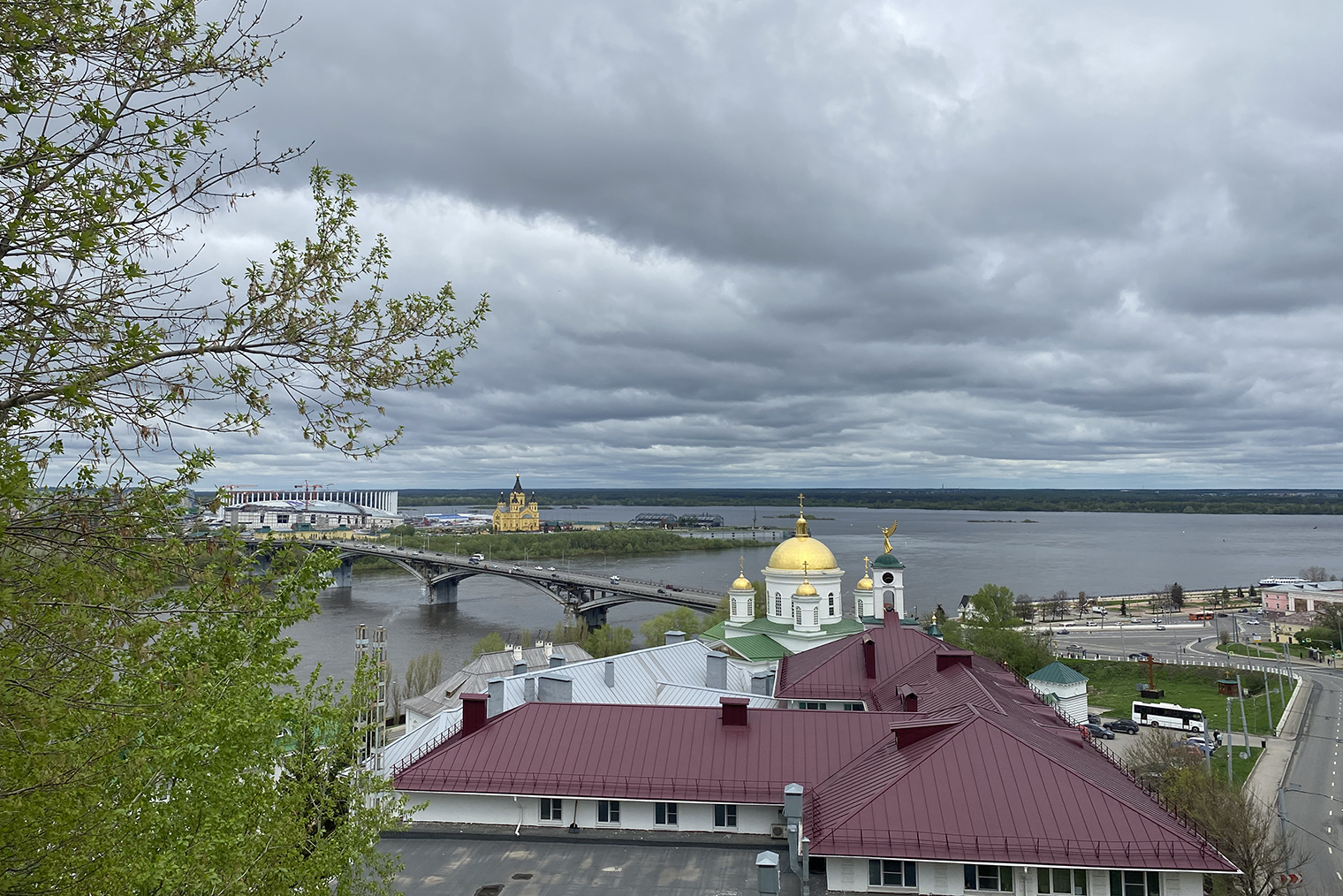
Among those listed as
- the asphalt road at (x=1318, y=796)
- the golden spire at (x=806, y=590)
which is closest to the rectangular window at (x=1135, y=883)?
the asphalt road at (x=1318, y=796)

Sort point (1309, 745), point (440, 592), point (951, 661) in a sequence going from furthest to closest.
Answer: point (440, 592) → point (1309, 745) → point (951, 661)

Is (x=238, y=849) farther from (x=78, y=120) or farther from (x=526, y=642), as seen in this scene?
(x=526, y=642)

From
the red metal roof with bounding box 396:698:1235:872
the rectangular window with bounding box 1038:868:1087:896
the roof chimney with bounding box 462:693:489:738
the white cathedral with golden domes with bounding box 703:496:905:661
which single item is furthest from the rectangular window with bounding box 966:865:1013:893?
the white cathedral with golden domes with bounding box 703:496:905:661

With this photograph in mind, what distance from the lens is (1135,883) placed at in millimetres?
10672

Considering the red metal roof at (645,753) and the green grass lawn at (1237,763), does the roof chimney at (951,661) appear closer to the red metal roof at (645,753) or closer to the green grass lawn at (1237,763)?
the red metal roof at (645,753)

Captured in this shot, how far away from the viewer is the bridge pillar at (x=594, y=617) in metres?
55.1

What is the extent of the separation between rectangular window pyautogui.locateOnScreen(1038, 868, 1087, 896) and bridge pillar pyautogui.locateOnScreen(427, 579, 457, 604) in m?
58.6

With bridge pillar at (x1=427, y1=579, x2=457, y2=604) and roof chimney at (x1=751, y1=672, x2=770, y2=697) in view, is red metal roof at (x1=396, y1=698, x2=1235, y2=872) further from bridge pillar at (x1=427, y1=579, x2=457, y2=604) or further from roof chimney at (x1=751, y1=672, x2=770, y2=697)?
bridge pillar at (x1=427, y1=579, x2=457, y2=604)

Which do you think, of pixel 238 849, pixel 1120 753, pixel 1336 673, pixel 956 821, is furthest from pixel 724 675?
pixel 1336 673

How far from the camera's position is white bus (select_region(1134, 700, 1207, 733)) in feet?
106

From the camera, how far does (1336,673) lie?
4262 cm

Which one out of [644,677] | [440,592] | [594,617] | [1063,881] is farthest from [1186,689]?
[440,592]

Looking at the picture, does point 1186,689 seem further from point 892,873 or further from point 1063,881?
point 892,873

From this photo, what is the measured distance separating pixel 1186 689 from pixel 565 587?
122 feet
